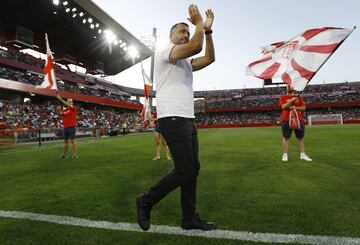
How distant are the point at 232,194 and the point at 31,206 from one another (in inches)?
113

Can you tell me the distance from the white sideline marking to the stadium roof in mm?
31554

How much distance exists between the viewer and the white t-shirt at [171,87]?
279cm

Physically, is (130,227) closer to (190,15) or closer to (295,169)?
(190,15)

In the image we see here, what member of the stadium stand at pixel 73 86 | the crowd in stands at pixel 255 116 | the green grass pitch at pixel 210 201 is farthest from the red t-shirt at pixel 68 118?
the crowd in stands at pixel 255 116

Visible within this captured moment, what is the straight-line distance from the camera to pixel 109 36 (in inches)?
1628

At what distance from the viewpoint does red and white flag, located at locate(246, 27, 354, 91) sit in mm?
4398

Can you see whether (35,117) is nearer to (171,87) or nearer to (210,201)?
(210,201)

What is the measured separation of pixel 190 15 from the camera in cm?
263

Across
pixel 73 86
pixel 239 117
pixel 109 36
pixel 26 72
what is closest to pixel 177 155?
pixel 109 36

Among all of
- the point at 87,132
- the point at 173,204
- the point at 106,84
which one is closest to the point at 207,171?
the point at 173,204

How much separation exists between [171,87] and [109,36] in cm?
4171

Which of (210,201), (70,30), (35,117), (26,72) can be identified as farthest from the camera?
(26,72)

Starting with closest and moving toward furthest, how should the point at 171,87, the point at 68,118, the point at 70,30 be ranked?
the point at 171,87 → the point at 68,118 → the point at 70,30

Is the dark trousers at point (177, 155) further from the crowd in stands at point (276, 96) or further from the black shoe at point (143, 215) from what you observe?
the crowd in stands at point (276, 96)
